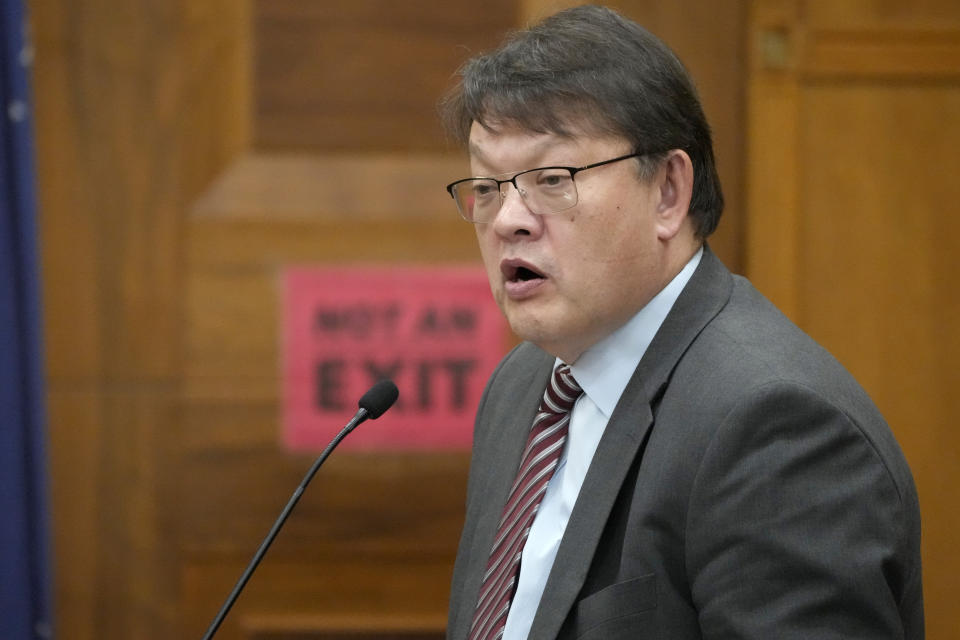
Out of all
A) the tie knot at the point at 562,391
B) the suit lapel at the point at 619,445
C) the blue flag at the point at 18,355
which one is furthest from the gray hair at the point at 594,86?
the blue flag at the point at 18,355

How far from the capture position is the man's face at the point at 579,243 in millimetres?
1119

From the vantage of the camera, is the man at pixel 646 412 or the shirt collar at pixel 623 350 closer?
the man at pixel 646 412

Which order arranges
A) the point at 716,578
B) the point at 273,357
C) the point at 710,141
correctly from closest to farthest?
the point at 716,578
the point at 710,141
the point at 273,357

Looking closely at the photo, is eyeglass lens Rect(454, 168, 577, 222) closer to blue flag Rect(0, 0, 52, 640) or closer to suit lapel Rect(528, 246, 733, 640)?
suit lapel Rect(528, 246, 733, 640)

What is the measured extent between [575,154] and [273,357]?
1114 mm

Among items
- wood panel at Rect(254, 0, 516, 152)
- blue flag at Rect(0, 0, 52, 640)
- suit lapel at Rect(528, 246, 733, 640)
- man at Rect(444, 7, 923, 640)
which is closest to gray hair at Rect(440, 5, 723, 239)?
man at Rect(444, 7, 923, 640)

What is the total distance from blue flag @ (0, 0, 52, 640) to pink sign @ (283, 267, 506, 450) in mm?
449

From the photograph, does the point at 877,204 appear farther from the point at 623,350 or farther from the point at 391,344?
the point at 623,350

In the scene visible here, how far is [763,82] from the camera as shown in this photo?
83.9 inches

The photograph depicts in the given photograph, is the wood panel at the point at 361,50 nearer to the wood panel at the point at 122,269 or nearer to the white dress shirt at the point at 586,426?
the wood panel at the point at 122,269

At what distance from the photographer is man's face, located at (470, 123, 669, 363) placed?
3.67ft

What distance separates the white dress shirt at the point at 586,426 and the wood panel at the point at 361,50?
103 cm

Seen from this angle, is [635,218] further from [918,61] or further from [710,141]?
[918,61]

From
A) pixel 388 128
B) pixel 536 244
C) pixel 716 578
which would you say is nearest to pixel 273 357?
pixel 388 128
